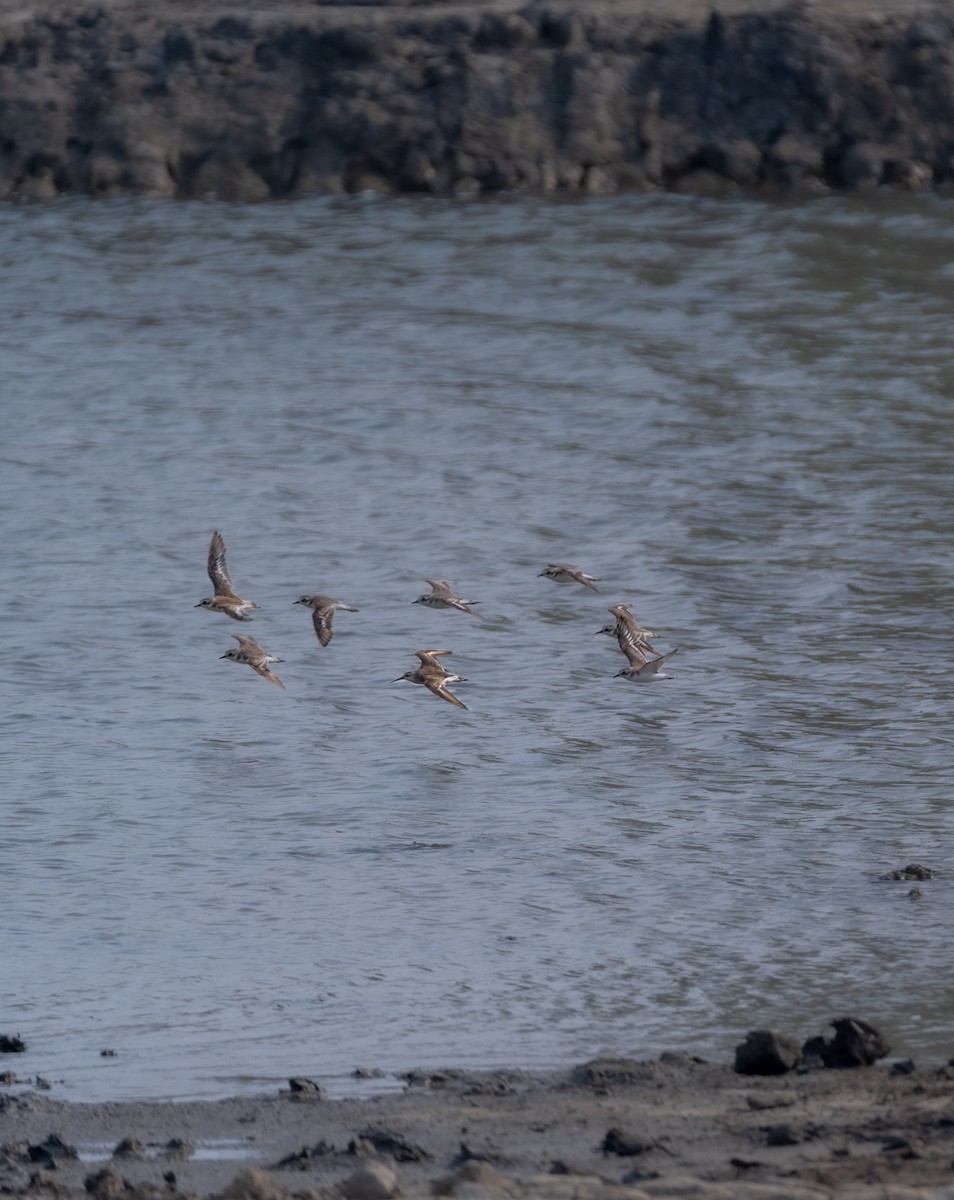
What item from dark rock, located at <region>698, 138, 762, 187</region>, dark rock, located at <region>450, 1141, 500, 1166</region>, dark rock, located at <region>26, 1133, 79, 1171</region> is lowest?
dark rock, located at <region>26, 1133, 79, 1171</region>

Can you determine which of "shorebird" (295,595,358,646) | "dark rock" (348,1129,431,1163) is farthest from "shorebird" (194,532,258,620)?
"dark rock" (348,1129,431,1163)

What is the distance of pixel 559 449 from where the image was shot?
1598 cm

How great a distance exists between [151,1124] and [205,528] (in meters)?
8.51

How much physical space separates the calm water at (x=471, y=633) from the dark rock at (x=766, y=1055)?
0.63 metres

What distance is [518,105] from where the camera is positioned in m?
22.8

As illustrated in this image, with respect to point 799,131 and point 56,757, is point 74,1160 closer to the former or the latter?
point 56,757

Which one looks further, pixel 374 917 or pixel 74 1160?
pixel 374 917

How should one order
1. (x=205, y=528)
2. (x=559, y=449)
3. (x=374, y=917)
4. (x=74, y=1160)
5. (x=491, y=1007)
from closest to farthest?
(x=74, y=1160) < (x=491, y=1007) < (x=374, y=917) < (x=205, y=528) < (x=559, y=449)

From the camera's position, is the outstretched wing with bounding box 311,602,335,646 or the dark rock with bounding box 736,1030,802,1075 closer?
the dark rock with bounding box 736,1030,802,1075

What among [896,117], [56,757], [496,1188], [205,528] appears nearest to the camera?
[496,1188]

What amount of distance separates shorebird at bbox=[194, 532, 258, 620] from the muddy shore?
4.40m

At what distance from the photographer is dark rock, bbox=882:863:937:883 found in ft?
27.9

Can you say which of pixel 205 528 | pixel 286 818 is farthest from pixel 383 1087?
pixel 205 528

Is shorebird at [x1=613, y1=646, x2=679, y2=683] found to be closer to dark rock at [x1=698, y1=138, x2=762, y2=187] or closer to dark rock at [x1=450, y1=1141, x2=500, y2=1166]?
dark rock at [x1=450, y1=1141, x2=500, y2=1166]
